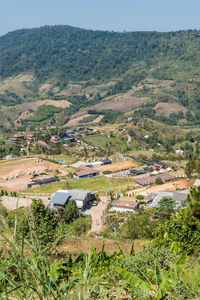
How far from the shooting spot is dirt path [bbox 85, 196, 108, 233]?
27672 mm

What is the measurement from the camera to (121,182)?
45719 millimetres

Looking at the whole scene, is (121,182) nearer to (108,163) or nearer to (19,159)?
(108,163)

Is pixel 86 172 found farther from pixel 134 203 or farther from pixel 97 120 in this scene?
pixel 97 120

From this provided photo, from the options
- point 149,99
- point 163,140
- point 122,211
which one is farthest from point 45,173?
point 149,99

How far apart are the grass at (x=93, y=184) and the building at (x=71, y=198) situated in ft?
19.3

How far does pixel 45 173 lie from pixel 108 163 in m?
13.9

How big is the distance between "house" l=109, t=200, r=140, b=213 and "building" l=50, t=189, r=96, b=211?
3809 mm

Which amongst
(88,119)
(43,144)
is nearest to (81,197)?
(43,144)

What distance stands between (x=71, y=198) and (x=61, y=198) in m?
1.35

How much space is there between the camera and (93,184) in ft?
147

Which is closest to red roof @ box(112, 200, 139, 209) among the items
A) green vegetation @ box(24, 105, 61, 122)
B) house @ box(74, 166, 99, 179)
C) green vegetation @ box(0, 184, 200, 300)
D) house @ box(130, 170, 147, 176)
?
house @ box(74, 166, 99, 179)

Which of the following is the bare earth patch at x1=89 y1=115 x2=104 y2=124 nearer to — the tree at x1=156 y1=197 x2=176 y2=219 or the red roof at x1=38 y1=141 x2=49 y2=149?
the red roof at x1=38 y1=141 x2=49 y2=149

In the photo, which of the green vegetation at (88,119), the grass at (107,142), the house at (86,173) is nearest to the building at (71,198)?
the house at (86,173)

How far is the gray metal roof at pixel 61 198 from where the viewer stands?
32375 millimetres
